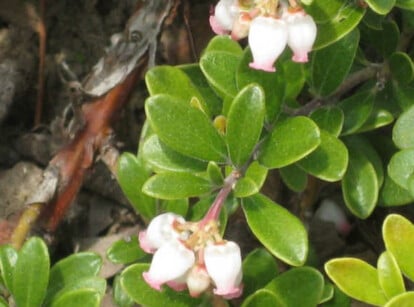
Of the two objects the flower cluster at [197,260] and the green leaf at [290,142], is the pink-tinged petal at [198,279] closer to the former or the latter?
the flower cluster at [197,260]

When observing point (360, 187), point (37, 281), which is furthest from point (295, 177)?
point (37, 281)

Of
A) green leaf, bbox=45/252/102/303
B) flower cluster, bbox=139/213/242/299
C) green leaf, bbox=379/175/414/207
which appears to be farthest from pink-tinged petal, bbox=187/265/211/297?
green leaf, bbox=379/175/414/207

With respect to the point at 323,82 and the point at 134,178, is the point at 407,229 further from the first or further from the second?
the point at 134,178

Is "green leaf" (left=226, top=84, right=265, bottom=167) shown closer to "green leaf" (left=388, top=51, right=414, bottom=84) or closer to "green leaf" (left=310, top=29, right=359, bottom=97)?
"green leaf" (left=310, top=29, right=359, bottom=97)

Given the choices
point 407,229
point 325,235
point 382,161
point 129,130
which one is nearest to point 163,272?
point 407,229

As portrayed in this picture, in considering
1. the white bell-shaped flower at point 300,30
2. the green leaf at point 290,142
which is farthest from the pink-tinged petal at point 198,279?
the white bell-shaped flower at point 300,30
